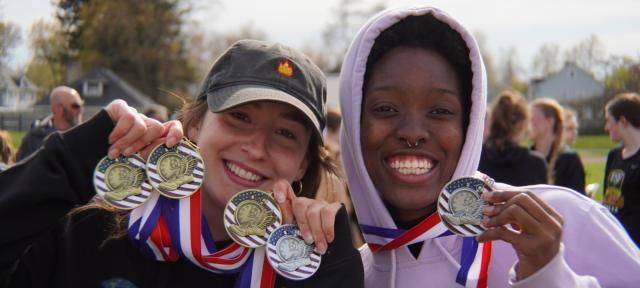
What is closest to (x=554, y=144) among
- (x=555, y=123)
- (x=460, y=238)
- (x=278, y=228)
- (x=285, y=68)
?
(x=555, y=123)

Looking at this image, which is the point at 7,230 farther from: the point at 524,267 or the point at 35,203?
the point at 524,267

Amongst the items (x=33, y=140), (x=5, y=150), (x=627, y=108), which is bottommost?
(x=33, y=140)

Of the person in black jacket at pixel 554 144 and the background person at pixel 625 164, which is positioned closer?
the background person at pixel 625 164

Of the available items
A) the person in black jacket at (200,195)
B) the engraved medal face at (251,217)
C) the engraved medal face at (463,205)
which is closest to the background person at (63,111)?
the person in black jacket at (200,195)

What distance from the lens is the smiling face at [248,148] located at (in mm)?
2484

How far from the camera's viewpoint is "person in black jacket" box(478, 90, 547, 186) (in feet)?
19.9

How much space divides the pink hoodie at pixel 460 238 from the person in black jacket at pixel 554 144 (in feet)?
17.7

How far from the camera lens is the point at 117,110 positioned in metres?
2.23

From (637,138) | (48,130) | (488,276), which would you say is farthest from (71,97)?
(488,276)

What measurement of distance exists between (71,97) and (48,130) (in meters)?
0.67

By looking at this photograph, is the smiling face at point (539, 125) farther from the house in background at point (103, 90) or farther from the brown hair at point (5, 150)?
the house in background at point (103, 90)

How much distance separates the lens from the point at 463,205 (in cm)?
221

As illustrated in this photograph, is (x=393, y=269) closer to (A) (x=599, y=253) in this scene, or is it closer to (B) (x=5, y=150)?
(A) (x=599, y=253)

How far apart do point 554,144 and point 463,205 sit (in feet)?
19.4
